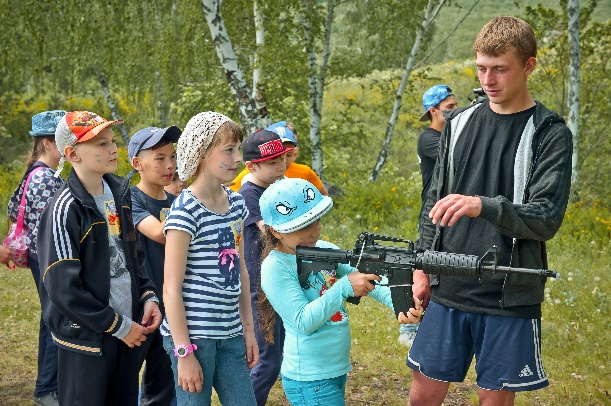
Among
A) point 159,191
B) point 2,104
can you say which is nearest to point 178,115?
point 2,104

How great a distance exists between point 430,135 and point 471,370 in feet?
6.28

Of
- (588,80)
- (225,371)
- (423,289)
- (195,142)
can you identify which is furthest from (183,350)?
(588,80)

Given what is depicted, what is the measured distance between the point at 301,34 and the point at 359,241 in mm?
11251

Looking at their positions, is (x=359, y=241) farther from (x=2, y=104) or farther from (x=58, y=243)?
(x=2, y=104)

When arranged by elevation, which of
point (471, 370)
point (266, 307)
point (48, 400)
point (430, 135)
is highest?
point (430, 135)

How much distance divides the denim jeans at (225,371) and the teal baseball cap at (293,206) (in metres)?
0.60

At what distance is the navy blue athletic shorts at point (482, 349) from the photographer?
3436 mm

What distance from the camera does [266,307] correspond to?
4273mm

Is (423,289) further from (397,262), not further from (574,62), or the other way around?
(574,62)

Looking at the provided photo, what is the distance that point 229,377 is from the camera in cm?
368

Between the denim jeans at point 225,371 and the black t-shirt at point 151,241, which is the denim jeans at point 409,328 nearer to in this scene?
the black t-shirt at point 151,241

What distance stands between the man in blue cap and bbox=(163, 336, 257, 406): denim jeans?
110 inches

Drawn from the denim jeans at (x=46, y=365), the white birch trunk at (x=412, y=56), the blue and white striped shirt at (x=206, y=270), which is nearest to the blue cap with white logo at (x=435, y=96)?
the blue and white striped shirt at (x=206, y=270)

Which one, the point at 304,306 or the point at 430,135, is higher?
the point at 430,135
